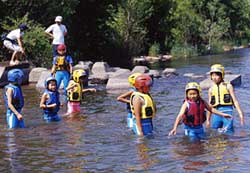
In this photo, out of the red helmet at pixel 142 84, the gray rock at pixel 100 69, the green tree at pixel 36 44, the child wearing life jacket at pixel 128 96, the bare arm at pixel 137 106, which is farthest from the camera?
the green tree at pixel 36 44

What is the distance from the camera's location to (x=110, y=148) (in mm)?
10055

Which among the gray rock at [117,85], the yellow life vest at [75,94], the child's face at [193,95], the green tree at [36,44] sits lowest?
the gray rock at [117,85]

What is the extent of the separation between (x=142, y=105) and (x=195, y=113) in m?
0.94

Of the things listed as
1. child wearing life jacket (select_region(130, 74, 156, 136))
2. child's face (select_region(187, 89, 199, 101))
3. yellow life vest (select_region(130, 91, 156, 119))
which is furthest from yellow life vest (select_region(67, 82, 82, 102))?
child's face (select_region(187, 89, 199, 101))

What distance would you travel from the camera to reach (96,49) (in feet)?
128

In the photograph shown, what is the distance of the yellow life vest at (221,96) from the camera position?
35.5ft

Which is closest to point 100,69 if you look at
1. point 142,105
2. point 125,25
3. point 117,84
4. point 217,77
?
point 117,84

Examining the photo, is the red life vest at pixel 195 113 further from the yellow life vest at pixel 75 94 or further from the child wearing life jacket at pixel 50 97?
the yellow life vest at pixel 75 94

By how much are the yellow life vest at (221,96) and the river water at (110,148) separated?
1.97ft

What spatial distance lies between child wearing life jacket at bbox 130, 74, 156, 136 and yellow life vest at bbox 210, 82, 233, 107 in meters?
1.30

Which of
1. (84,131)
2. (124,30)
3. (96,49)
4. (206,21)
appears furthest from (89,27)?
(84,131)

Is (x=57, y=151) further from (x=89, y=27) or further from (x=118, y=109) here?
(x=89, y=27)

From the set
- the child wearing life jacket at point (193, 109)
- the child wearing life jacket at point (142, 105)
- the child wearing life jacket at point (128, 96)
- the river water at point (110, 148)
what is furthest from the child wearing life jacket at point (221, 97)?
the child wearing life jacket at point (128, 96)

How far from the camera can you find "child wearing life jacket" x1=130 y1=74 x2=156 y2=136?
10.2 meters
